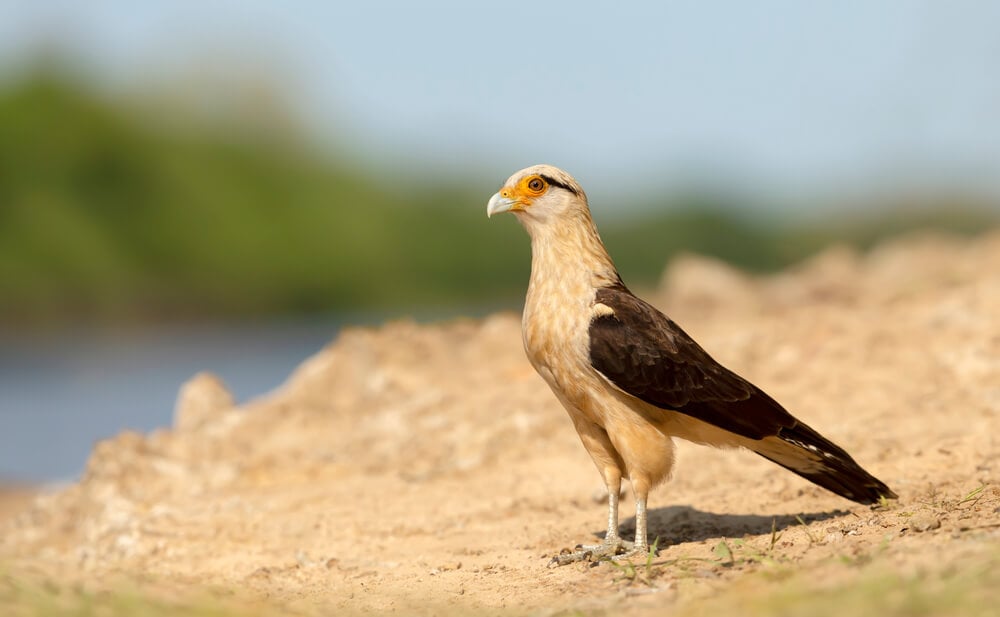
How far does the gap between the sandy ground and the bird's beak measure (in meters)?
1.94

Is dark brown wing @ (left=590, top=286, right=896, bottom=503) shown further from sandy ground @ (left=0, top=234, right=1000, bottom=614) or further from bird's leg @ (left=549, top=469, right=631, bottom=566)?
bird's leg @ (left=549, top=469, right=631, bottom=566)

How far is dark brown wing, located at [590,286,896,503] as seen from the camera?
5.51 m

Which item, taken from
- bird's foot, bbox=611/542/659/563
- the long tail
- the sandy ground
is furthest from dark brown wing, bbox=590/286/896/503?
bird's foot, bbox=611/542/659/563

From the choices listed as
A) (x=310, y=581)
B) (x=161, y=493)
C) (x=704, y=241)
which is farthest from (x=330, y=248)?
(x=310, y=581)

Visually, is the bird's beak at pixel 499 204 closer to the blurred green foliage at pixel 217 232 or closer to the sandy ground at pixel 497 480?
the sandy ground at pixel 497 480

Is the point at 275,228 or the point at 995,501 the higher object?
the point at 275,228

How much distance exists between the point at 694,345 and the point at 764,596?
7.50ft

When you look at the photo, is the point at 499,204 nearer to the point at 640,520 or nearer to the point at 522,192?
the point at 522,192

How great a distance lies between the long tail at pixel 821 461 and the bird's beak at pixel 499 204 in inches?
73.1

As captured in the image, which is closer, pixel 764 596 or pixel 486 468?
pixel 764 596

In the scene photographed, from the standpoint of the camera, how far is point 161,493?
28.7ft

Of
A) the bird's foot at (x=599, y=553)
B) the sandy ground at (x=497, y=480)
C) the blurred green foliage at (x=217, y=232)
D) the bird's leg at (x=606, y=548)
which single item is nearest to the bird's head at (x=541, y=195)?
the bird's leg at (x=606, y=548)

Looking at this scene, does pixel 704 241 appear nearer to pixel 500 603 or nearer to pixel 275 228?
pixel 275 228

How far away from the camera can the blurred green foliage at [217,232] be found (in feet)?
114
